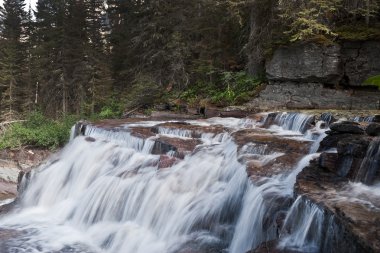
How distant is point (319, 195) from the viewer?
5742mm

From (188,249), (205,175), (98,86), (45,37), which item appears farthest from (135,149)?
(45,37)

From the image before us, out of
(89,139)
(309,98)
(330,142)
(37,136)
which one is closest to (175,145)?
(330,142)

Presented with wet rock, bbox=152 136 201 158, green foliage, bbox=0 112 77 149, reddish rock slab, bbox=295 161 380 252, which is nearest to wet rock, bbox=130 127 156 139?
wet rock, bbox=152 136 201 158

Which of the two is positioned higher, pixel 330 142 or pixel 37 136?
pixel 330 142

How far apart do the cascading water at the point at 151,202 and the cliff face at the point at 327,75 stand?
13.9ft

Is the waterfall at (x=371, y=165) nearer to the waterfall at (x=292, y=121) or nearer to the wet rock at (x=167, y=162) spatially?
the wet rock at (x=167, y=162)

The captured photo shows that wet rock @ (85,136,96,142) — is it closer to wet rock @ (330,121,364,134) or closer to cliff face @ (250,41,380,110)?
cliff face @ (250,41,380,110)

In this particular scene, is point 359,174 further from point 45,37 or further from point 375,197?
point 45,37

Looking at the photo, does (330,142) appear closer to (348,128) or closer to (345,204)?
(348,128)

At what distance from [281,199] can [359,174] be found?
129 cm

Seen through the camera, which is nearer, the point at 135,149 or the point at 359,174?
the point at 359,174

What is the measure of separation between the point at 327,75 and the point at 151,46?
1316 cm

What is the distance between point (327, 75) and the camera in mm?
16172

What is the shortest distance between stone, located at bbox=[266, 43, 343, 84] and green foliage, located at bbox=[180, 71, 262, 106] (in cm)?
174
